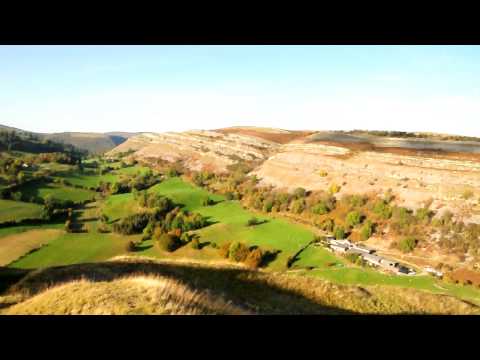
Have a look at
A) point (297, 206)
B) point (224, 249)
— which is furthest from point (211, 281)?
point (297, 206)

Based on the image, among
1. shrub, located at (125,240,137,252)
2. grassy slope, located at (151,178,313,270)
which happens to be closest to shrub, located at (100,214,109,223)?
shrub, located at (125,240,137,252)

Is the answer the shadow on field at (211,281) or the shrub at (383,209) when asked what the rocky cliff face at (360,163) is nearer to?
the shrub at (383,209)

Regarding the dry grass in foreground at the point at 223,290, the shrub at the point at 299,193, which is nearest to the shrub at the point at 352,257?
the shrub at the point at 299,193

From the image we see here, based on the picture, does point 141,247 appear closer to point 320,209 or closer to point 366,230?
point 320,209

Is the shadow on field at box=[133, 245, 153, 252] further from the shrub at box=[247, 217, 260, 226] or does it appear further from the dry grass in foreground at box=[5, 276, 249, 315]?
A: the dry grass in foreground at box=[5, 276, 249, 315]
